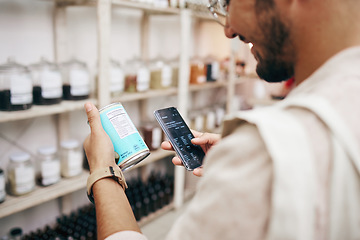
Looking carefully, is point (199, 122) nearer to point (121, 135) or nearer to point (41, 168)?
point (41, 168)

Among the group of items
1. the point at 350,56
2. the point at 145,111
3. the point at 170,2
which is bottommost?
the point at 145,111

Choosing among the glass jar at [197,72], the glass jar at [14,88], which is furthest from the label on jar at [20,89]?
the glass jar at [197,72]

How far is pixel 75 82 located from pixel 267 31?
1292mm

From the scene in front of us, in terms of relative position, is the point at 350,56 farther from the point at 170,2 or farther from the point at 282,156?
the point at 170,2

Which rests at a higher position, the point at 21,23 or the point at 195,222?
the point at 21,23

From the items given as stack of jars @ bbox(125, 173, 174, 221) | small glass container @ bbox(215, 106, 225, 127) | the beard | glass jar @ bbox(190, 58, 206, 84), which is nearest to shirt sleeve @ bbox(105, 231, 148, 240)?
the beard

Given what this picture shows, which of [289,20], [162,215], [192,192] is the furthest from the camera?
[192,192]

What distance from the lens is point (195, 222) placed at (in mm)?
457

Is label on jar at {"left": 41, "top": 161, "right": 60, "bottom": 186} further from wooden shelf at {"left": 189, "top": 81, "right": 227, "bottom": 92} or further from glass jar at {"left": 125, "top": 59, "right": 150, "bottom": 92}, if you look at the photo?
wooden shelf at {"left": 189, "top": 81, "right": 227, "bottom": 92}

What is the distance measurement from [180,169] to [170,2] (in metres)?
1.27

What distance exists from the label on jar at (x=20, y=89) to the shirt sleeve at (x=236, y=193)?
1.21 m

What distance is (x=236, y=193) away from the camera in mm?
416

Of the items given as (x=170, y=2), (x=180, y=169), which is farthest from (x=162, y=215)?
(x=170, y=2)

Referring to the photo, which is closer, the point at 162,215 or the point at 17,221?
the point at 17,221
